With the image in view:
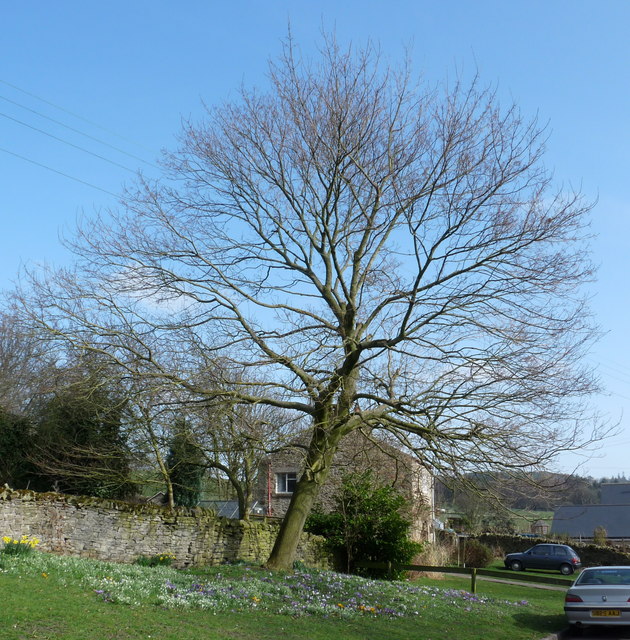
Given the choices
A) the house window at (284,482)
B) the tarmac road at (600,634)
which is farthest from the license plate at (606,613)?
the house window at (284,482)

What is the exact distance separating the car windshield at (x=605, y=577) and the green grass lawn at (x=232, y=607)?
109 centimetres

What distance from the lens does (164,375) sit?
14.9m

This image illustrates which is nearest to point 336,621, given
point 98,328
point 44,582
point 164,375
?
point 44,582

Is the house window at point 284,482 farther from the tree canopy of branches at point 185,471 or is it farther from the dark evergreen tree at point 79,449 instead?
the dark evergreen tree at point 79,449

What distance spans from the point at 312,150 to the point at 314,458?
284 inches

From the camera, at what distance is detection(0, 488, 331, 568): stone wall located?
15.3 metres

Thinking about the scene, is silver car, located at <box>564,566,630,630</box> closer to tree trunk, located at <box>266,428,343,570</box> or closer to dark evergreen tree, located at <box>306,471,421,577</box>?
tree trunk, located at <box>266,428,343,570</box>

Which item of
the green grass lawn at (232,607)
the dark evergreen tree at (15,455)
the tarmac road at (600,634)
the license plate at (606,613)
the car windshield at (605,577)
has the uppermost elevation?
the dark evergreen tree at (15,455)

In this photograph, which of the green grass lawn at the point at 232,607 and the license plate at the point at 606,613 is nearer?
the green grass lawn at the point at 232,607

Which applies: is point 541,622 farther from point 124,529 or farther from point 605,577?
point 124,529

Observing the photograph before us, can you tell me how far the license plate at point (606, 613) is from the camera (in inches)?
527

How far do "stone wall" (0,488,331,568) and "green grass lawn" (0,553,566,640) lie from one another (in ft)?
6.67

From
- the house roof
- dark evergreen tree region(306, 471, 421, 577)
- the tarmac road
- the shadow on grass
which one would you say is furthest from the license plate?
the house roof

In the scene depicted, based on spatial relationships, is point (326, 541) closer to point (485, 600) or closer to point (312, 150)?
point (485, 600)
